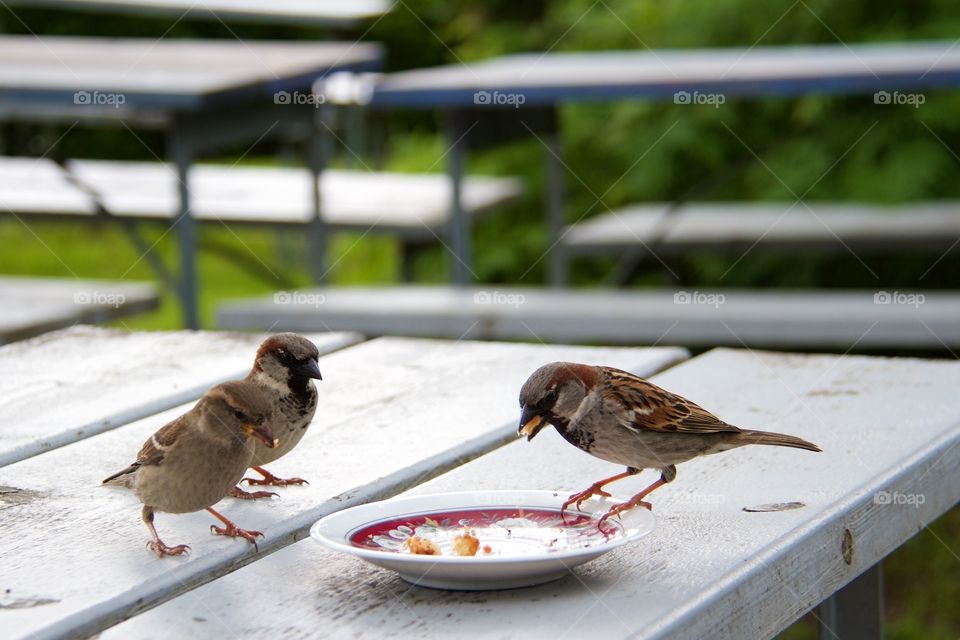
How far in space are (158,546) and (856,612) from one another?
1210mm

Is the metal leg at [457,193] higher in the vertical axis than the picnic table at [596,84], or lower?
lower

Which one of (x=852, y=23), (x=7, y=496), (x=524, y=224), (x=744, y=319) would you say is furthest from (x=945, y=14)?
(x=7, y=496)

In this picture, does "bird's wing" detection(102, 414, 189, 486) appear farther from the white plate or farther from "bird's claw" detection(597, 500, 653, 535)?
"bird's claw" detection(597, 500, 653, 535)

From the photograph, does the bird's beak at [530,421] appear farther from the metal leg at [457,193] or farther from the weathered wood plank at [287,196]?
the weathered wood plank at [287,196]

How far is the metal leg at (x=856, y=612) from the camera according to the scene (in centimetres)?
232

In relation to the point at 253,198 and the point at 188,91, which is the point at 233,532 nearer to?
the point at 188,91

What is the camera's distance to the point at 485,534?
165cm

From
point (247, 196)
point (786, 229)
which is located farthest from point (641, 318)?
point (247, 196)

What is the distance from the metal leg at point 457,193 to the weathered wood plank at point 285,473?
262 cm

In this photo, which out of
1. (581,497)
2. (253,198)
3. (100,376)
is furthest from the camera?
(253,198)

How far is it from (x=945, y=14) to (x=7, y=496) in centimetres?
630

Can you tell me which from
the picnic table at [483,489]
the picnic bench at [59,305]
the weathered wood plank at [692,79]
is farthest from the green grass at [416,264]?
the picnic table at [483,489]

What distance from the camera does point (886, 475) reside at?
1913 mm

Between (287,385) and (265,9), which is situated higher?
(265,9)
